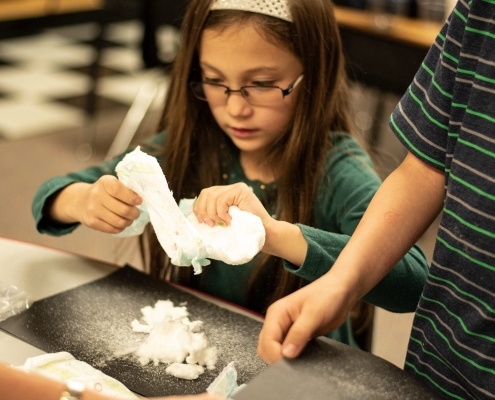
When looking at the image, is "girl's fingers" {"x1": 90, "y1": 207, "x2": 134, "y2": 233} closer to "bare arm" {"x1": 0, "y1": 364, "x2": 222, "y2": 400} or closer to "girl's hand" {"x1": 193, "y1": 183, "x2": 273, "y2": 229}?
"girl's hand" {"x1": 193, "y1": 183, "x2": 273, "y2": 229}

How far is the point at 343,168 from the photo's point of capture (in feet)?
3.54

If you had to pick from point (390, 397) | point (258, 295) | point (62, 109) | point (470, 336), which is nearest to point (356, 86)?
point (258, 295)

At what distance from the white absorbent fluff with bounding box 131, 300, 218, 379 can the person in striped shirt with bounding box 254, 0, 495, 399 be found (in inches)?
8.0

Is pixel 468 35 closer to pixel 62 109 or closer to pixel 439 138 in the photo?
pixel 439 138

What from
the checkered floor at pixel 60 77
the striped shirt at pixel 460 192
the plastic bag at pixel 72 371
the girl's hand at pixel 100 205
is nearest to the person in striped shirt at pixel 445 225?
the striped shirt at pixel 460 192

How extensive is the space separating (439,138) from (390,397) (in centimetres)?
32

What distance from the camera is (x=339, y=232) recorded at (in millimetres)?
1023

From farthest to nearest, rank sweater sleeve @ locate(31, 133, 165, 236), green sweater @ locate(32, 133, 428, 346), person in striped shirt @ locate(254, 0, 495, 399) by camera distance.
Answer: sweater sleeve @ locate(31, 133, 165, 236) < green sweater @ locate(32, 133, 428, 346) < person in striped shirt @ locate(254, 0, 495, 399)

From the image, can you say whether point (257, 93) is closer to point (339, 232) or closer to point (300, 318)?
point (339, 232)

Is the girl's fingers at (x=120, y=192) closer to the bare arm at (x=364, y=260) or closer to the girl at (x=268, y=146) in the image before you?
the girl at (x=268, y=146)

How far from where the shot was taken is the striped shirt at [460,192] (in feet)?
2.51

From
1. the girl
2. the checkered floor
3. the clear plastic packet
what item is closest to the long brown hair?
the girl

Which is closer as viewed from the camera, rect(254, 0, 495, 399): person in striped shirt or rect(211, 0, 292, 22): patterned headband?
rect(254, 0, 495, 399): person in striped shirt

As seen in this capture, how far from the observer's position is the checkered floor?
3586mm
